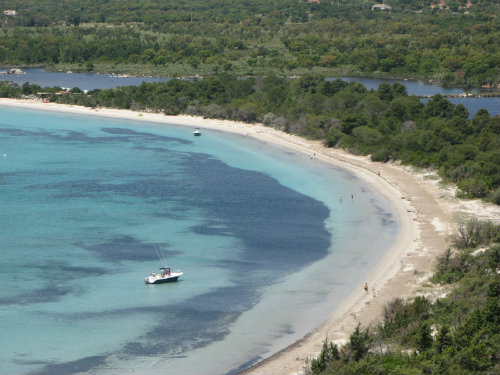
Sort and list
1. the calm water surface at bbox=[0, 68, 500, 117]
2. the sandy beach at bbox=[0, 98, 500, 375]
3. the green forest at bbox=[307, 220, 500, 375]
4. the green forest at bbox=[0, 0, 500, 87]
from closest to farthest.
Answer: the green forest at bbox=[307, 220, 500, 375], the sandy beach at bbox=[0, 98, 500, 375], the calm water surface at bbox=[0, 68, 500, 117], the green forest at bbox=[0, 0, 500, 87]

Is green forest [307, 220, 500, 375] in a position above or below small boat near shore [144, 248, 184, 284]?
above

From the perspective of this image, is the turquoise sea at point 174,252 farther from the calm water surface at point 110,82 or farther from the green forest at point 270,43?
the green forest at point 270,43

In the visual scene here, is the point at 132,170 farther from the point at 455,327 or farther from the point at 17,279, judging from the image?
the point at 455,327

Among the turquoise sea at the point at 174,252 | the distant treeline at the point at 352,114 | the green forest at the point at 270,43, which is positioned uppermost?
the green forest at the point at 270,43

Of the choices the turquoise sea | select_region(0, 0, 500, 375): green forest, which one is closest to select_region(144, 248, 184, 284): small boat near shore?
the turquoise sea

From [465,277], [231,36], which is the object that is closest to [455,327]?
[465,277]

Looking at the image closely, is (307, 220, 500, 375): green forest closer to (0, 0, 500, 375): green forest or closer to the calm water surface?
(0, 0, 500, 375): green forest

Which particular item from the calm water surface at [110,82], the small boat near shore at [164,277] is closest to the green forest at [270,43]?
the calm water surface at [110,82]
